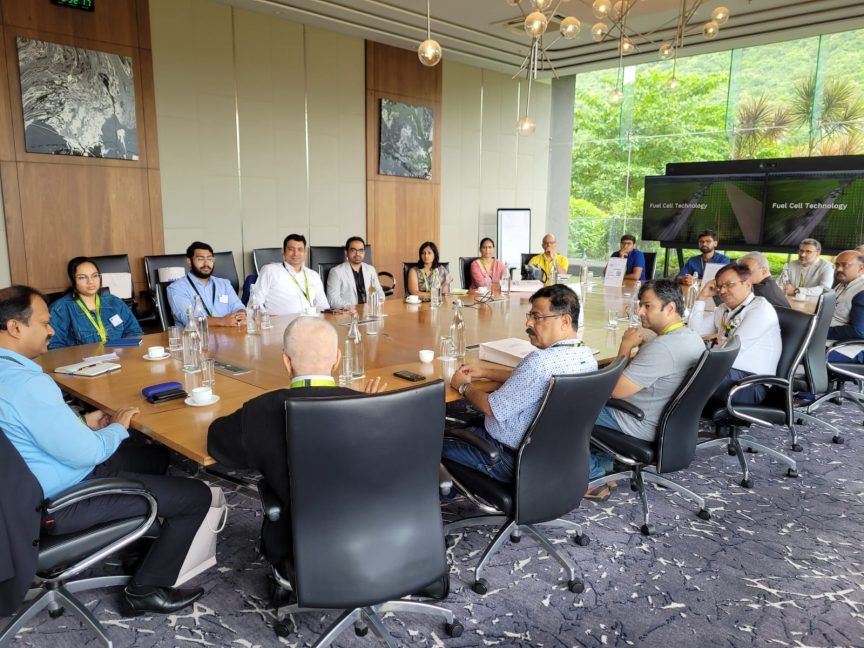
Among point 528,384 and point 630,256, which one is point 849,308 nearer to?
point 630,256

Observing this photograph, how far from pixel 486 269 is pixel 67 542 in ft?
17.8

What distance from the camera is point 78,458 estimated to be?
2000 millimetres

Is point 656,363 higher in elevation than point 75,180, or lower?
lower

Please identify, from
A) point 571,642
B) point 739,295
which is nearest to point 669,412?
point 571,642

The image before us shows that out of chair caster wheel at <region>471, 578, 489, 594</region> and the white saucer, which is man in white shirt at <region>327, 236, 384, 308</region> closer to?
the white saucer

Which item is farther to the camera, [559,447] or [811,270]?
[811,270]

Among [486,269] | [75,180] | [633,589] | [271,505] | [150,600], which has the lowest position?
[633,589]

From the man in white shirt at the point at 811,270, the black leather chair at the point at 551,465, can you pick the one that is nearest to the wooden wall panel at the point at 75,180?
the black leather chair at the point at 551,465

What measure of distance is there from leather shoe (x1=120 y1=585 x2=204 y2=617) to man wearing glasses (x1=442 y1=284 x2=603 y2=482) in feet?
3.87

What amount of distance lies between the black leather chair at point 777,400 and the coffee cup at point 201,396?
2.79m

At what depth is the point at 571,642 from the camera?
223 centimetres

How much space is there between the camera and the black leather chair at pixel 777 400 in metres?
3.55

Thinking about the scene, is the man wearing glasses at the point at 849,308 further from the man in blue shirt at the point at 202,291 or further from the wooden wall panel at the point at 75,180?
the wooden wall panel at the point at 75,180

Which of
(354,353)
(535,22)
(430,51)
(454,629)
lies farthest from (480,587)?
(535,22)
